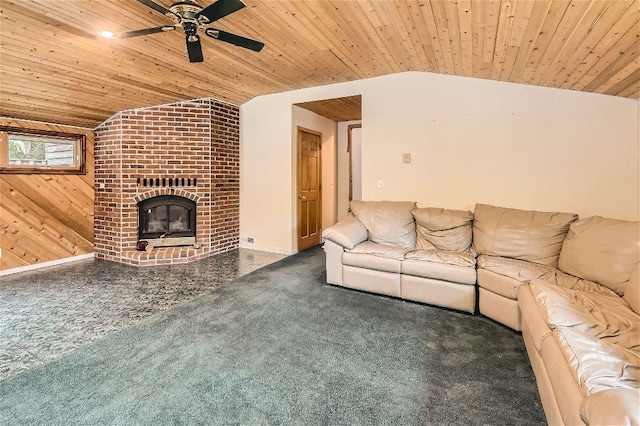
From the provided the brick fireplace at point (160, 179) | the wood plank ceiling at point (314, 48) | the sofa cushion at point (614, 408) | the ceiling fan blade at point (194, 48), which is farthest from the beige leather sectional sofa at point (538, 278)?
the brick fireplace at point (160, 179)

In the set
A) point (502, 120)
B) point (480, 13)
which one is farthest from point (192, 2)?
point (502, 120)

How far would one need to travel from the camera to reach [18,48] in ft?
8.89

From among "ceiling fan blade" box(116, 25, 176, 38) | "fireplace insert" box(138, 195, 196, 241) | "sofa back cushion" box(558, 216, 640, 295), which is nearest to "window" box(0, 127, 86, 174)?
"fireplace insert" box(138, 195, 196, 241)

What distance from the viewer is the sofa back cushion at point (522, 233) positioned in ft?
9.45

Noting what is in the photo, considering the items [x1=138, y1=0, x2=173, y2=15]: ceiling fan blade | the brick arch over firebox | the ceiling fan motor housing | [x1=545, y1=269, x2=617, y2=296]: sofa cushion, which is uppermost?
the ceiling fan motor housing

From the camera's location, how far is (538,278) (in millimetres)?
2533

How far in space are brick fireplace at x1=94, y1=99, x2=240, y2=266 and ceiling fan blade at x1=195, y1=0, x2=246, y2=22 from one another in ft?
9.36

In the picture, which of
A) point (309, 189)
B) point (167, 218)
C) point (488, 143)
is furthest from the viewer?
point (309, 189)

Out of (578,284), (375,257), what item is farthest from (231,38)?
(578,284)

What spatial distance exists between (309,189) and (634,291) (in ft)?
14.1

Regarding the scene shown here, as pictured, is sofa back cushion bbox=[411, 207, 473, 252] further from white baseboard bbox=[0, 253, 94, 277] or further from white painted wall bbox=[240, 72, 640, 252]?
white baseboard bbox=[0, 253, 94, 277]

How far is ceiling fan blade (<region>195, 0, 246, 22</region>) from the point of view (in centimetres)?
203

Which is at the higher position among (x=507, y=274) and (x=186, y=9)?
(x=186, y=9)

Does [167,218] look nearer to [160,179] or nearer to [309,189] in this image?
[160,179]
